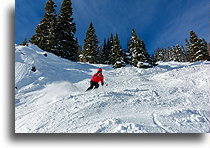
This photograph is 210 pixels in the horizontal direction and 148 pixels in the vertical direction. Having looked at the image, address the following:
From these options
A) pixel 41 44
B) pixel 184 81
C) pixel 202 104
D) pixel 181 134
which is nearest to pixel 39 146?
pixel 181 134

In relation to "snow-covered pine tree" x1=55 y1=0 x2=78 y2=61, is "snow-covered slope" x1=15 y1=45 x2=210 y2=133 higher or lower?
lower

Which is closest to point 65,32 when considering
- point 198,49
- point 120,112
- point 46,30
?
point 46,30

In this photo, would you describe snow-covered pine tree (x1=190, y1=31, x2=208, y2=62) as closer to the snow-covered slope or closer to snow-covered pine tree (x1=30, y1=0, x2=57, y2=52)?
the snow-covered slope

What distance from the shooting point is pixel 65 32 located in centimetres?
1938

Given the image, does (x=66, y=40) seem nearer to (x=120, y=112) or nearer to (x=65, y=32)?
(x=65, y=32)

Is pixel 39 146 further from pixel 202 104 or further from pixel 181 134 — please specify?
pixel 202 104

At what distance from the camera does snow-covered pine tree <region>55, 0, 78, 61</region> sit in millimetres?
18070

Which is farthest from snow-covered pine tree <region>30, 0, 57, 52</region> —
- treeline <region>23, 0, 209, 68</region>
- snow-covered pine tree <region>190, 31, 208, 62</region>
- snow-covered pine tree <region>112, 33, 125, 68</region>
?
snow-covered pine tree <region>190, 31, 208, 62</region>

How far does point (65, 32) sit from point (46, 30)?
267 cm

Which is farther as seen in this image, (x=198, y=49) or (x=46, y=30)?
(x=198, y=49)

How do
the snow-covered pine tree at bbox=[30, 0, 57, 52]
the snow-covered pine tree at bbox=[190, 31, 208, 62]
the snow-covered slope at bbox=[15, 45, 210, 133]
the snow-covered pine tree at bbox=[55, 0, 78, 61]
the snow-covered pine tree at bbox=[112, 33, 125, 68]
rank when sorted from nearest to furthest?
the snow-covered slope at bbox=[15, 45, 210, 133], the snow-covered pine tree at bbox=[30, 0, 57, 52], the snow-covered pine tree at bbox=[55, 0, 78, 61], the snow-covered pine tree at bbox=[112, 33, 125, 68], the snow-covered pine tree at bbox=[190, 31, 208, 62]

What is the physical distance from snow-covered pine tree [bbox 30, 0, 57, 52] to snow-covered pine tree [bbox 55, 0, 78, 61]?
1.06m

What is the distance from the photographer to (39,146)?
335 cm

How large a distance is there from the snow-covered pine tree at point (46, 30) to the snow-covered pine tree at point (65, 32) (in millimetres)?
1063
